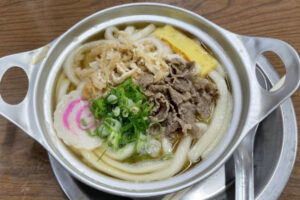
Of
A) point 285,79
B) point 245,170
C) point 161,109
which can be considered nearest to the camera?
point 285,79

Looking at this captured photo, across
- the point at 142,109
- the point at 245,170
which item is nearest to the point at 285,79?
the point at 245,170

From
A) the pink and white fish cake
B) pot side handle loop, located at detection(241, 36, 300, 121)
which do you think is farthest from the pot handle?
pot side handle loop, located at detection(241, 36, 300, 121)

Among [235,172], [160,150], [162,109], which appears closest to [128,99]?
[162,109]

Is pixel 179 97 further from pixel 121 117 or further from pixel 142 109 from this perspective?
pixel 121 117

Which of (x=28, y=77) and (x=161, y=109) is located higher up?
(x=28, y=77)

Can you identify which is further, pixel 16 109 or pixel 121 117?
pixel 121 117

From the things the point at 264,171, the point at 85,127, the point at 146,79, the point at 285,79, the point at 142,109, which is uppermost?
the point at 285,79

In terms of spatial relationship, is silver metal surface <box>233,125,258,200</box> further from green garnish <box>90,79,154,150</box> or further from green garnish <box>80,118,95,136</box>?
green garnish <box>80,118,95,136</box>

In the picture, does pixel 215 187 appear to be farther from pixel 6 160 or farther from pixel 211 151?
pixel 6 160
